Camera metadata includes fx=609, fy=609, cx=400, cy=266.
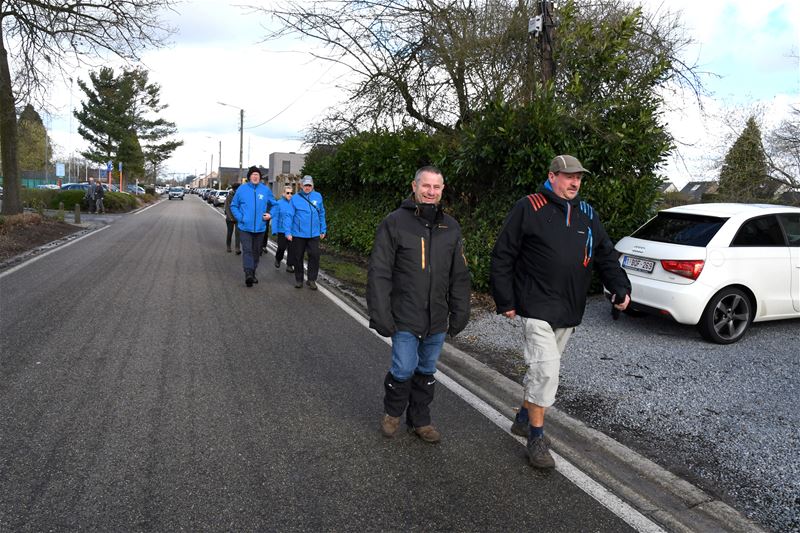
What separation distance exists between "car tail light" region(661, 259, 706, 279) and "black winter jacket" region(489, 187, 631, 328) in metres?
3.21

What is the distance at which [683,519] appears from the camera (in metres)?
3.27

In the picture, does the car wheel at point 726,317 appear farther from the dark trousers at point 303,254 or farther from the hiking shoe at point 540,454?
the dark trousers at point 303,254

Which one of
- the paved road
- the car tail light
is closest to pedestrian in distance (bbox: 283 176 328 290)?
the paved road

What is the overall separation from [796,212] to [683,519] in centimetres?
556

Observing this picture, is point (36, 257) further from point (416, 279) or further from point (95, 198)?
point (95, 198)

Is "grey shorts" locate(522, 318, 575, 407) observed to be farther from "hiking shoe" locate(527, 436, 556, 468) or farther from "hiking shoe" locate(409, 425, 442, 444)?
"hiking shoe" locate(409, 425, 442, 444)

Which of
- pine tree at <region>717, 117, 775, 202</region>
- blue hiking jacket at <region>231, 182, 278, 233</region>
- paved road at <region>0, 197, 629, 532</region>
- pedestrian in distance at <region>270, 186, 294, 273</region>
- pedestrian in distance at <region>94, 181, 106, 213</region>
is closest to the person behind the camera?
paved road at <region>0, 197, 629, 532</region>

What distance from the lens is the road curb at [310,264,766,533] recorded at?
325cm

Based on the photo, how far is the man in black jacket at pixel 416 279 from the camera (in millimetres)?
3924

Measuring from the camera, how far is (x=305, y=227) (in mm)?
10227

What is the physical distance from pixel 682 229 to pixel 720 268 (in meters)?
0.67

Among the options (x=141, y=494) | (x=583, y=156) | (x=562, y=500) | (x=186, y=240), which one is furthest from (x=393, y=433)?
(x=186, y=240)

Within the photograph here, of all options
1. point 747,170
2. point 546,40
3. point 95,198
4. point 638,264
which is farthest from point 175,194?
point 638,264

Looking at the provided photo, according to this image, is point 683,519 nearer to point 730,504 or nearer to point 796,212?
point 730,504
